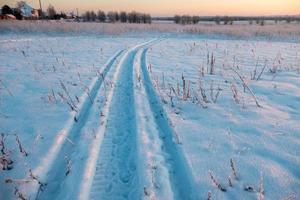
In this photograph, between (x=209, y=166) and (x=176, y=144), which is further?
(x=176, y=144)

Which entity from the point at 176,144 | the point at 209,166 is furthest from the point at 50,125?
the point at 209,166

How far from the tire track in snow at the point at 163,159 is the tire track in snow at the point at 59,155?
1103mm

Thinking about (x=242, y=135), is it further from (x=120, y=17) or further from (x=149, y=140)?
(x=120, y=17)

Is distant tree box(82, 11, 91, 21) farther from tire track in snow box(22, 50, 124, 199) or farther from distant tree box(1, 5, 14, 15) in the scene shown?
tire track in snow box(22, 50, 124, 199)

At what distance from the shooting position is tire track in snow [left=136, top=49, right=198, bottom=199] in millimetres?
3217

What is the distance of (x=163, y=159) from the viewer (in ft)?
12.7

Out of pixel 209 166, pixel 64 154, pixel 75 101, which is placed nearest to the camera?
pixel 209 166

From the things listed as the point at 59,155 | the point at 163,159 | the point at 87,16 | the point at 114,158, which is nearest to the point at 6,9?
the point at 87,16

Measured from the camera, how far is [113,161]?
3.82 meters

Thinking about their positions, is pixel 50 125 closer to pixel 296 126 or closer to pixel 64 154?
pixel 64 154

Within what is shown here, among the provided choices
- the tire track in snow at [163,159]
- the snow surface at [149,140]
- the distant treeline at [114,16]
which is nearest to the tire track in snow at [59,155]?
the snow surface at [149,140]

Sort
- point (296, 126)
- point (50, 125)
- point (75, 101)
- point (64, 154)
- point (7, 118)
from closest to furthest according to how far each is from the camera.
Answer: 1. point (64, 154)
2. point (296, 126)
3. point (50, 125)
4. point (7, 118)
5. point (75, 101)

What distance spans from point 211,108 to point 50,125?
10.3ft

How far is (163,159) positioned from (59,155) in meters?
1.54
